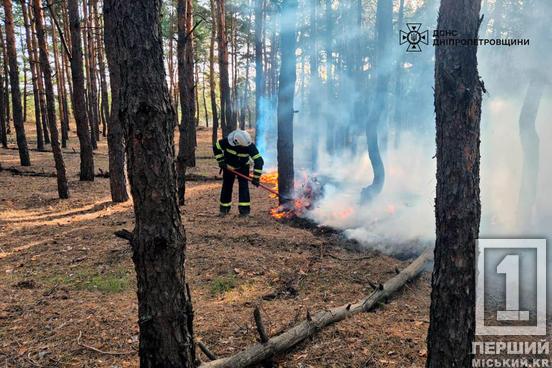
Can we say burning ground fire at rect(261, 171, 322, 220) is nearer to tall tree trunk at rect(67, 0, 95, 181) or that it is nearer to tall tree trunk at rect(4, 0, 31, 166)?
tall tree trunk at rect(67, 0, 95, 181)

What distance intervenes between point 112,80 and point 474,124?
28.6 feet

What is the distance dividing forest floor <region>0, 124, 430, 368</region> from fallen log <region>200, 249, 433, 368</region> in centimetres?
11

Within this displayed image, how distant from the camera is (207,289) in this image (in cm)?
555

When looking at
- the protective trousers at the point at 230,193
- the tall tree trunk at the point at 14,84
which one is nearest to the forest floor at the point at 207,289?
Result: the protective trousers at the point at 230,193

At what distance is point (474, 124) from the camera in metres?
2.89

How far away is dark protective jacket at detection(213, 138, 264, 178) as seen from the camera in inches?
376

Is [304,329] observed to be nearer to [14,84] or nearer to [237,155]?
[237,155]

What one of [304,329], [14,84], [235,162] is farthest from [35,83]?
[304,329]

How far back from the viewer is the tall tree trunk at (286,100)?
390 inches

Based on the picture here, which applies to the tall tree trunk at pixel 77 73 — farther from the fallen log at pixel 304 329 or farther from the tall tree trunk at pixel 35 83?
the fallen log at pixel 304 329

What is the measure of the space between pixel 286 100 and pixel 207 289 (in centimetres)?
604

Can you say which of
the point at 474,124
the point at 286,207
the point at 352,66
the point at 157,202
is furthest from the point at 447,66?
the point at 352,66

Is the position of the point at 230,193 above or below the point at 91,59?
below

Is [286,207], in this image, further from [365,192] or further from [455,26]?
[455,26]
